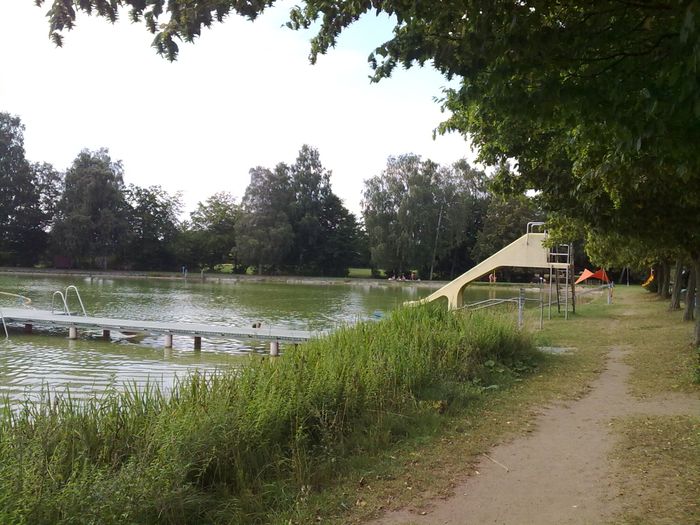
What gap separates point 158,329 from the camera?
19.6 m

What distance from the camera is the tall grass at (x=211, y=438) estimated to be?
4.30 metres

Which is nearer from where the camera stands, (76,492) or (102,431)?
(76,492)

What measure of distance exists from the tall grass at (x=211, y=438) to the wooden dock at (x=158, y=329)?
1027 cm

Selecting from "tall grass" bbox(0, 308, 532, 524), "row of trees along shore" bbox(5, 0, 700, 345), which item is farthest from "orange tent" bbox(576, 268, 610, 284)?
"row of trees along shore" bbox(5, 0, 700, 345)

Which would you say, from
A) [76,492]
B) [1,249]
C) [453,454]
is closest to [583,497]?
[453,454]

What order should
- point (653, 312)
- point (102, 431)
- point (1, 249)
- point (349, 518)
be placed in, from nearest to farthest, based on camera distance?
point (349, 518)
point (102, 431)
point (653, 312)
point (1, 249)

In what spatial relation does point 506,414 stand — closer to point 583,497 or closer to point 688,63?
point 583,497

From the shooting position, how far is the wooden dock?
1861 cm

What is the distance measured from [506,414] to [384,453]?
2291mm

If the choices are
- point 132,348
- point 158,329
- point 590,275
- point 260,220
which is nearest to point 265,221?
point 260,220

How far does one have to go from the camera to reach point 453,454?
19.6ft

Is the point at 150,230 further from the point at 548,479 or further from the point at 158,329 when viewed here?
the point at 548,479

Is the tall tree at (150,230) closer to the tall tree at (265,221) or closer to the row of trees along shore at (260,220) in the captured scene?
the row of trees along shore at (260,220)

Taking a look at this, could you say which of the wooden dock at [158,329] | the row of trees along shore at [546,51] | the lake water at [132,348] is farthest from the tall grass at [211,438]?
the wooden dock at [158,329]
